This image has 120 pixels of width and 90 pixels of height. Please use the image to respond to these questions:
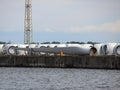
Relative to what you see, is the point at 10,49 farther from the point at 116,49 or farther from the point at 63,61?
the point at 116,49

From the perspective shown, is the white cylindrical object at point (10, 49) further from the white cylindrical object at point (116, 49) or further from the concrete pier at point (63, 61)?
the white cylindrical object at point (116, 49)

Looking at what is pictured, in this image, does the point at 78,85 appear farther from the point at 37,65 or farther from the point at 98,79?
the point at 37,65

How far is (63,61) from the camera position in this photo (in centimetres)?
11769

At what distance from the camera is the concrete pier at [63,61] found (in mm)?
110588

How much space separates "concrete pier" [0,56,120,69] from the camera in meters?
111

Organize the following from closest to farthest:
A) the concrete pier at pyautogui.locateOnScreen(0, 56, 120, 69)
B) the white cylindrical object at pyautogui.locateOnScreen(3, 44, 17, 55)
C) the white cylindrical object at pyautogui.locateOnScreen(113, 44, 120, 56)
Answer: the concrete pier at pyautogui.locateOnScreen(0, 56, 120, 69)
the white cylindrical object at pyautogui.locateOnScreen(113, 44, 120, 56)
the white cylindrical object at pyautogui.locateOnScreen(3, 44, 17, 55)

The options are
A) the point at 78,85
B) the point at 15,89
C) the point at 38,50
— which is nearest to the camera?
the point at 15,89

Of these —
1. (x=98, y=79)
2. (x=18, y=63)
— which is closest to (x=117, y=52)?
(x=18, y=63)

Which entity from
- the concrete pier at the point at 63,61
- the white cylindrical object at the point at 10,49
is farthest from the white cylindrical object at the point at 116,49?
the white cylindrical object at the point at 10,49

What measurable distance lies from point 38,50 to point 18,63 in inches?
662

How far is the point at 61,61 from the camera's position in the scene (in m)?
118

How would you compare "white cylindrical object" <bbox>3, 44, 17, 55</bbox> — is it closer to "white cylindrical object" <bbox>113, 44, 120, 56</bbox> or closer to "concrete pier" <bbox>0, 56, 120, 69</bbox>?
"concrete pier" <bbox>0, 56, 120, 69</bbox>

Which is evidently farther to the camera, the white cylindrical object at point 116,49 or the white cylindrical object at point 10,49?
the white cylindrical object at point 10,49

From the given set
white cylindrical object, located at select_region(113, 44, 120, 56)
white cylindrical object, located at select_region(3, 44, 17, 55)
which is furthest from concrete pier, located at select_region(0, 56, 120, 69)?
white cylindrical object, located at select_region(3, 44, 17, 55)
